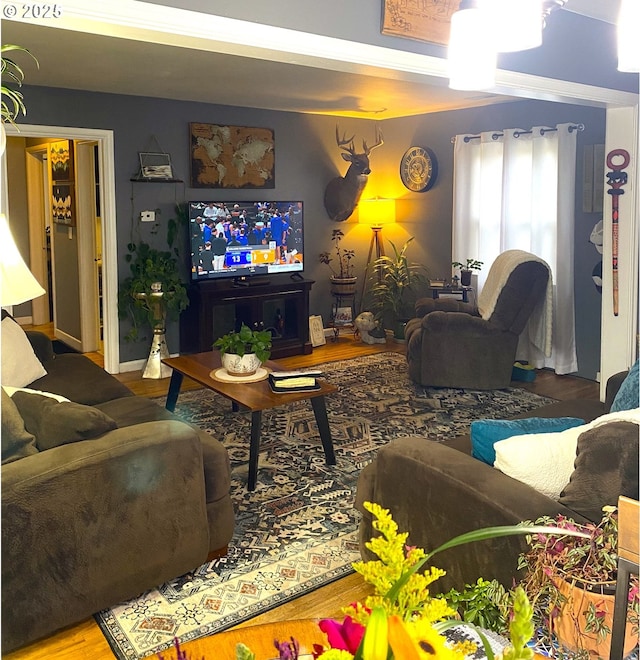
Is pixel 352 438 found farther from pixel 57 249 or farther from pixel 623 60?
pixel 57 249

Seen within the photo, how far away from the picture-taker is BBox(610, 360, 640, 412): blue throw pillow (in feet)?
8.77

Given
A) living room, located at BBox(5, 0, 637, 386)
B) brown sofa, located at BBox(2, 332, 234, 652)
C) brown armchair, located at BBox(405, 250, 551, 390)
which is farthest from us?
brown armchair, located at BBox(405, 250, 551, 390)

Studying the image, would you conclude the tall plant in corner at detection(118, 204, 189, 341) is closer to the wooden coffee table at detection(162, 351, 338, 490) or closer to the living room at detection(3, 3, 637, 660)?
the living room at detection(3, 3, 637, 660)

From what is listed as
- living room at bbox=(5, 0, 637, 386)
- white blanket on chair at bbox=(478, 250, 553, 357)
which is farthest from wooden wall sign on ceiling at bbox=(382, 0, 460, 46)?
white blanket on chair at bbox=(478, 250, 553, 357)

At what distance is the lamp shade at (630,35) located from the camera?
130 centimetres

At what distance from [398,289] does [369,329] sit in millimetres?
495

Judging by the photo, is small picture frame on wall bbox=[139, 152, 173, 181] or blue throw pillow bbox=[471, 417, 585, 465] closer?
blue throw pillow bbox=[471, 417, 585, 465]

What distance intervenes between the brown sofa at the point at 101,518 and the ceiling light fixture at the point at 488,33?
5.64 ft

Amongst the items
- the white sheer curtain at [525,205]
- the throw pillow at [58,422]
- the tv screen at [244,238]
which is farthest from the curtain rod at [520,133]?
the throw pillow at [58,422]

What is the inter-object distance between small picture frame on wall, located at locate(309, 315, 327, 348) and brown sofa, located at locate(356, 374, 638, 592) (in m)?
4.31

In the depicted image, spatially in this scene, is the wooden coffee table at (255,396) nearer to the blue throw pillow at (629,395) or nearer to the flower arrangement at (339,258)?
the blue throw pillow at (629,395)

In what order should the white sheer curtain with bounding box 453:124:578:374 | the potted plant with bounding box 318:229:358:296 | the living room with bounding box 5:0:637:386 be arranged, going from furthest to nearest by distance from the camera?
the potted plant with bounding box 318:229:358:296 → the white sheer curtain with bounding box 453:124:578:374 → the living room with bounding box 5:0:637:386

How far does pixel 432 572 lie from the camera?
2.66 feet

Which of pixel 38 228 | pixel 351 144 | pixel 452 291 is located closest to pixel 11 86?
pixel 351 144
